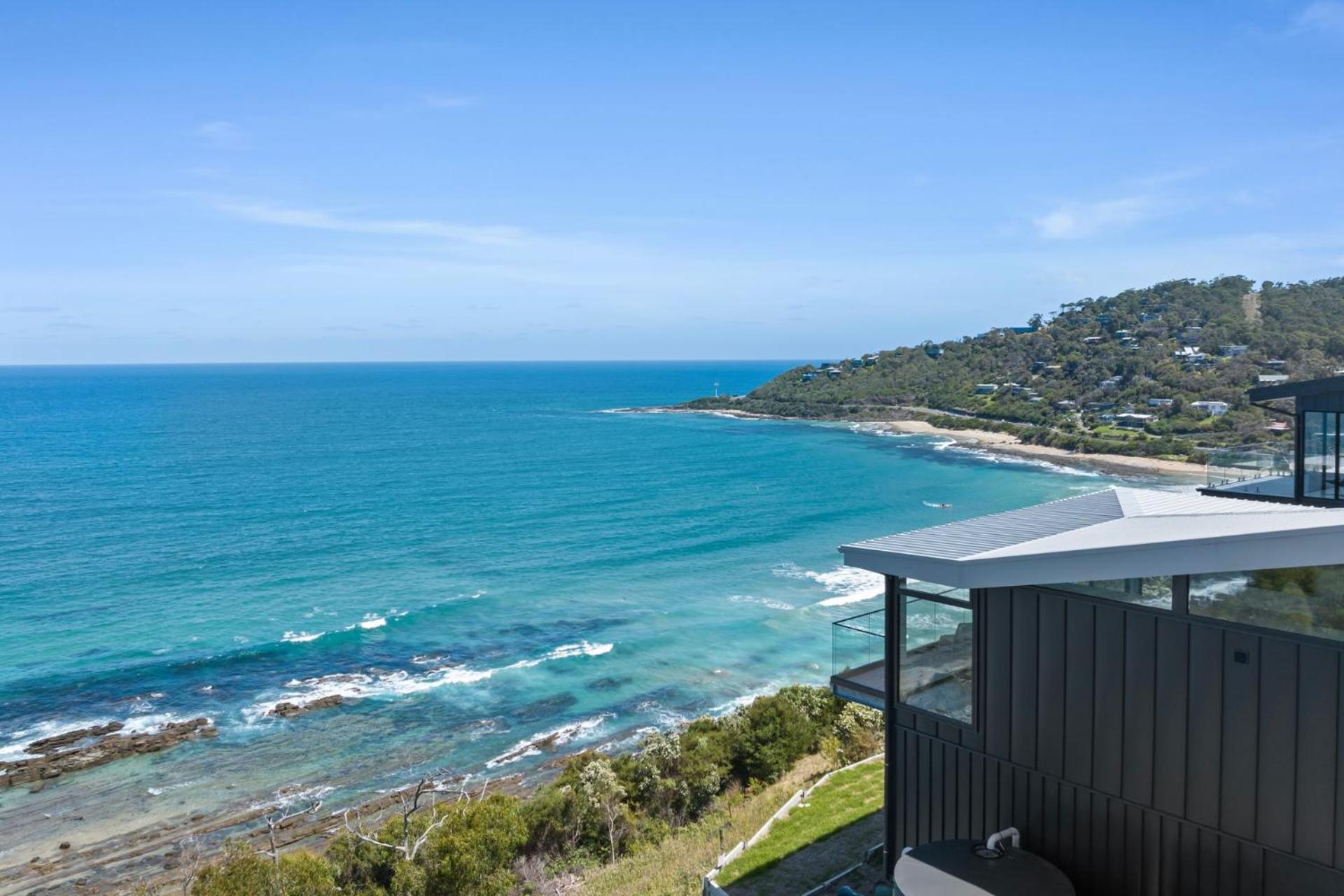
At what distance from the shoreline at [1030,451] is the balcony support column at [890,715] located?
5906cm

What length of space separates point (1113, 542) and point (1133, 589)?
1.58ft

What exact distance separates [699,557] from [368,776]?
22295 millimetres

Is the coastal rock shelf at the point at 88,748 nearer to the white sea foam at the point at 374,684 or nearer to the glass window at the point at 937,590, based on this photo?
the white sea foam at the point at 374,684

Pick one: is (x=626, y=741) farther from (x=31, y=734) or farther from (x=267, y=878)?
(x=31, y=734)

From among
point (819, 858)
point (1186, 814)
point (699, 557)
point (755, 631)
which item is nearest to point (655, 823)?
point (819, 858)

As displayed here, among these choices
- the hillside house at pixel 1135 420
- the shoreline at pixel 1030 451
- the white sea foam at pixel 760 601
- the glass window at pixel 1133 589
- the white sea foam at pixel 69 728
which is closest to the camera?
the glass window at pixel 1133 589

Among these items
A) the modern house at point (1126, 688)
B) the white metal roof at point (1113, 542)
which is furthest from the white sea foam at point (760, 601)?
the white metal roof at point (1113, 542)

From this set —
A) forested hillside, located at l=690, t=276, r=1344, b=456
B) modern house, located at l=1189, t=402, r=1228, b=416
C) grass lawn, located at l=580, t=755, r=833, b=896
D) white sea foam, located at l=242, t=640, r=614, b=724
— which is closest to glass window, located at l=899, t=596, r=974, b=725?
grass lawn, located at l=580, t=755, r=833, b=896

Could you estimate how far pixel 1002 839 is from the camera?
26.9 feet

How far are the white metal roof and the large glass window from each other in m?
3.22

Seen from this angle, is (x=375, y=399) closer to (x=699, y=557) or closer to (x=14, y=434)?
(x=14, y=434)

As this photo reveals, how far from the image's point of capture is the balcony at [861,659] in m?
9.92

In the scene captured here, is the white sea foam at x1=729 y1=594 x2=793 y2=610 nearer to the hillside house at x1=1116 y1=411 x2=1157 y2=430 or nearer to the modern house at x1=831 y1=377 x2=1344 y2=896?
the modern house at x1=831 y1=377 x2=1344 y2=896

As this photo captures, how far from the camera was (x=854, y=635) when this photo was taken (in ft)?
33.4
